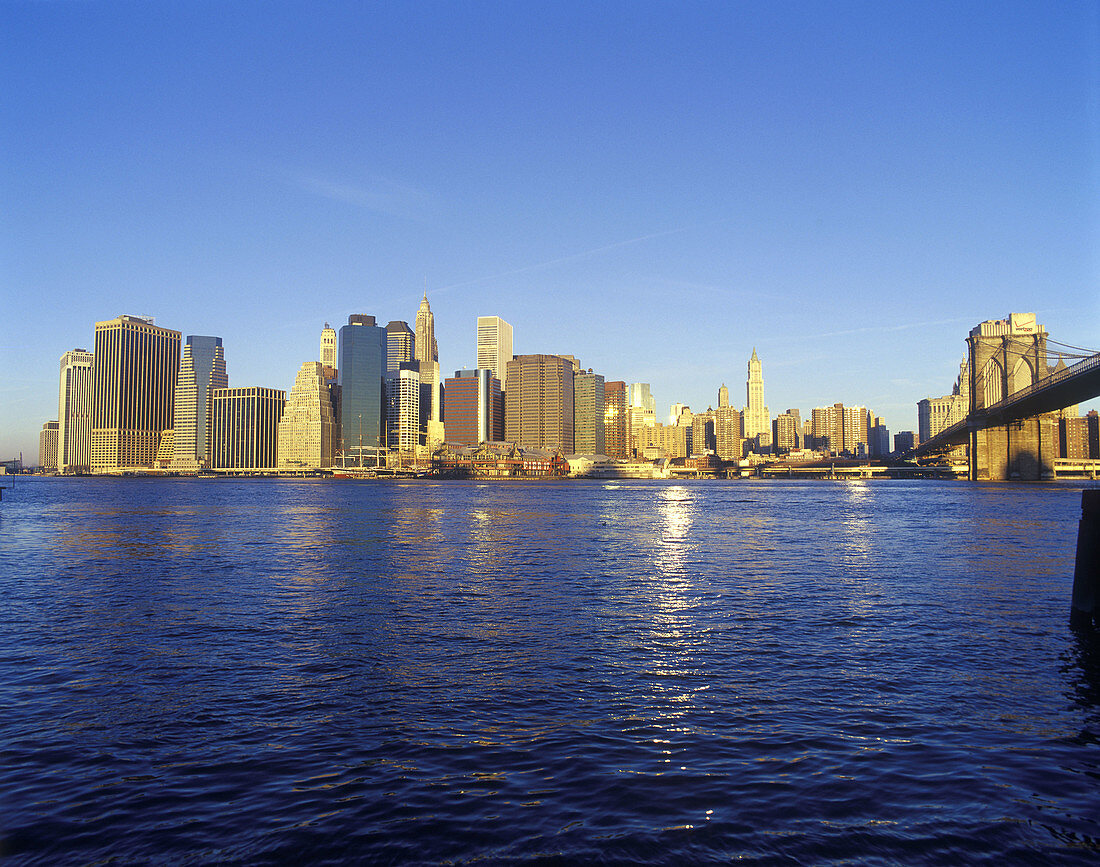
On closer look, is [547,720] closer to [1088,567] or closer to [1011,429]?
[1088,567]

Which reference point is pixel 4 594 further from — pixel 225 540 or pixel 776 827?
pixel 776 827

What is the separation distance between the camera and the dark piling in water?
893 inches

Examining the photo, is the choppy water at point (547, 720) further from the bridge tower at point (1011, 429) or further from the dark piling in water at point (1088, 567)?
the bridge tower at point (1011, 429)

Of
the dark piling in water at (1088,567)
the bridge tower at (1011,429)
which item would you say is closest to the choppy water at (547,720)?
the dark piling in water at (1088,567)

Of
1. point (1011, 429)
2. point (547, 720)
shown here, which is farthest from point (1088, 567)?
point (1011, 429)

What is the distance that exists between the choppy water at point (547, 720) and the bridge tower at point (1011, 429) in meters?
138

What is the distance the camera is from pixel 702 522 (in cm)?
7538

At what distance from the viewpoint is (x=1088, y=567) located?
23.0 m

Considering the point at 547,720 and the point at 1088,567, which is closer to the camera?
the point at 547,720

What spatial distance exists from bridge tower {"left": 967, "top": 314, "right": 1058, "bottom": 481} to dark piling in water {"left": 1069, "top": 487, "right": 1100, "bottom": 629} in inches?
5568

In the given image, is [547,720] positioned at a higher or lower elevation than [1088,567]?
lower

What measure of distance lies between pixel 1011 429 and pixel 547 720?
6510 inches

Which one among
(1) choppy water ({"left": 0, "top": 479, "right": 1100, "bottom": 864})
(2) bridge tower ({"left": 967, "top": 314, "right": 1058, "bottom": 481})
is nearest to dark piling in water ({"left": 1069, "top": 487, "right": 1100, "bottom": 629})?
(1) choppy water ({"left": 0, "top": 479, "right": 1100, "bottom": 864})

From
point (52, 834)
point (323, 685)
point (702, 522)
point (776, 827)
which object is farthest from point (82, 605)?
point (702, 522)
